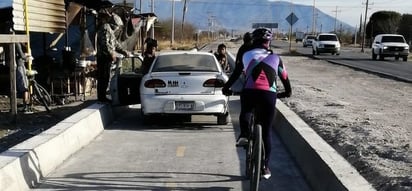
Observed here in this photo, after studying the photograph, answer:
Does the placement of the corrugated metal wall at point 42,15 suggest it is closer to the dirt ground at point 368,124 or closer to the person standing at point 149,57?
the person standing at point 149,57

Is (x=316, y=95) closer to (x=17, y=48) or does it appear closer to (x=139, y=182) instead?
(x=17, y=48)

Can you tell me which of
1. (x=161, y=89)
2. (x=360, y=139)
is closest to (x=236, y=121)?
(x=161, y=89)

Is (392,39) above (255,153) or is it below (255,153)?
above

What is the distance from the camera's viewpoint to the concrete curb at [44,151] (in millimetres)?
6406

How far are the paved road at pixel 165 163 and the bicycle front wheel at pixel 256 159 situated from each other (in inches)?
23.8

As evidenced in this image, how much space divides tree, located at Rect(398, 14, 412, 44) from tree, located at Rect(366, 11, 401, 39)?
776mm

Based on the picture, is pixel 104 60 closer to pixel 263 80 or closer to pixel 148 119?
pixel 148 119

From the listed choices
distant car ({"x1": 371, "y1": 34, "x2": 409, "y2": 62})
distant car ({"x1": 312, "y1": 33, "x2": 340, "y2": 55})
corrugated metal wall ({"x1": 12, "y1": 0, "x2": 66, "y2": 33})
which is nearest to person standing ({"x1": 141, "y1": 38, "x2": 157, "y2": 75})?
corrugated metal wall ({"x1": 12, "y1": 0, "x2": 66, "y2": 33})

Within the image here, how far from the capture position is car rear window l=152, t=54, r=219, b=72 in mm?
11758

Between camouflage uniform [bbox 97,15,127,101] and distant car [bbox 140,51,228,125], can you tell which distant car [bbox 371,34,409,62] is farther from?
distant car [bbox 140,51,228,125]

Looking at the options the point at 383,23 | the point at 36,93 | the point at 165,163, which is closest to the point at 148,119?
the point at 36,93

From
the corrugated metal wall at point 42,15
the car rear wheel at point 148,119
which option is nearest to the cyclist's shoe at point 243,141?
the car rear wheel at point 148,119

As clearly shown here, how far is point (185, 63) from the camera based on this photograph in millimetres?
12000

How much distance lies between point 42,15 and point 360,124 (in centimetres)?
820
